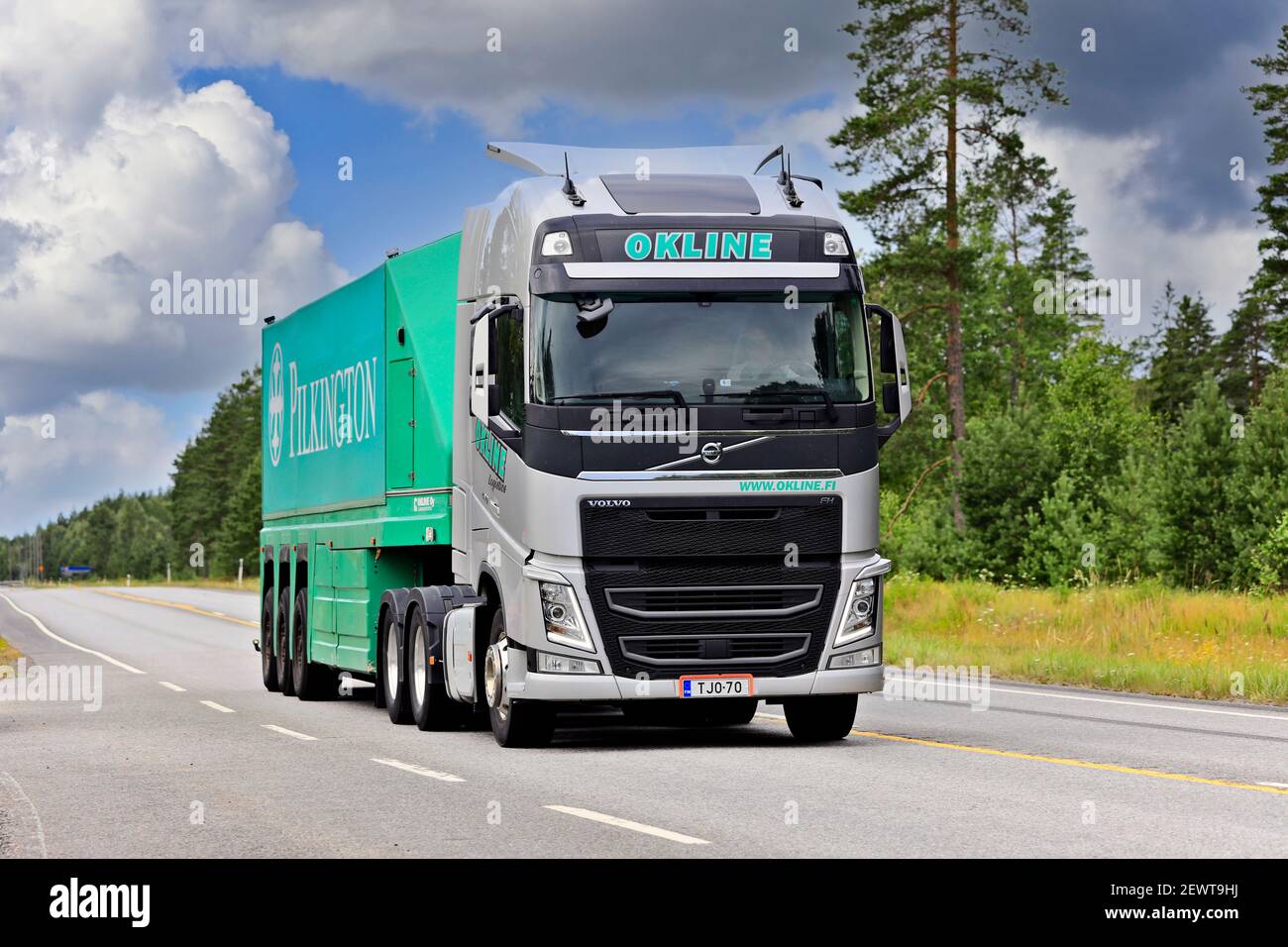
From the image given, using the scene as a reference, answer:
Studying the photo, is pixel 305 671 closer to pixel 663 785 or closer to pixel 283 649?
pixel 283 649

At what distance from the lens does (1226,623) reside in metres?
24.9

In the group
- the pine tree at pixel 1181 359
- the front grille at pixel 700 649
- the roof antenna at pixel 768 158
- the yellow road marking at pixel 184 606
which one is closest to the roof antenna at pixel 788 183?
the roof antenna at pixel 768 158

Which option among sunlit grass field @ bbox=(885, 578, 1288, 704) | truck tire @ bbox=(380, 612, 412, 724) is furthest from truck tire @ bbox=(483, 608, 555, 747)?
sunlit grass field @ bbox=(885, 578, 1288, 704)

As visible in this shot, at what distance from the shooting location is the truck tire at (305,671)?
810 inches

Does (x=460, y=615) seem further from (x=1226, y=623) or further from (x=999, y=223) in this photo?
(x=999, y=223)

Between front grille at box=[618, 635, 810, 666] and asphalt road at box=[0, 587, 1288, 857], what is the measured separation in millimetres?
729

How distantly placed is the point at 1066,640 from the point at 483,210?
1381 cm

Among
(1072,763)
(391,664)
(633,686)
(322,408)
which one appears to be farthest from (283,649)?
(1072,763)

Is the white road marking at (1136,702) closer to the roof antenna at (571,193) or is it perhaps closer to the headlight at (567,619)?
→ the headlight at (567,619)

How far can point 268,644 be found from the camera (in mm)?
23000

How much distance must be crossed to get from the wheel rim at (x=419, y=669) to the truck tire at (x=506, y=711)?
161cm

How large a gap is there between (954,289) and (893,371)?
36.3m
